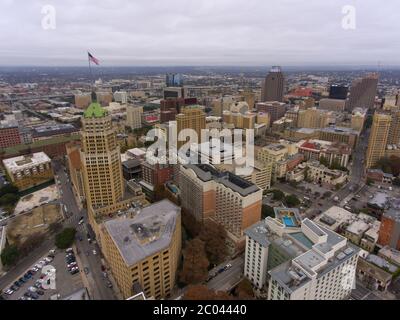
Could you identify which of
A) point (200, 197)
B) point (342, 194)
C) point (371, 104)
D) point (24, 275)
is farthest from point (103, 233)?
point (371, 104)

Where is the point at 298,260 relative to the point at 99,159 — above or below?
below

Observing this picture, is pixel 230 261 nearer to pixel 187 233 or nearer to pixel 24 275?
pixel 187 233

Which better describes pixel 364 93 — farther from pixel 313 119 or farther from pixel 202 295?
pixel 202 295

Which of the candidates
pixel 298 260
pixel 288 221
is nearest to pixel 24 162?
pixel 288 221

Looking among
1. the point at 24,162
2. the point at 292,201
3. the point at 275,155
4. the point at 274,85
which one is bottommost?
the point at 292,201

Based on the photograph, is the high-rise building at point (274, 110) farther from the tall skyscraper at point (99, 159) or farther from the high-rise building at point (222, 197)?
the tall skyscraper at point (99, 159)

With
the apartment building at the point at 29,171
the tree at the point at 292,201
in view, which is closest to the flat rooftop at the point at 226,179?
the tree at the point at 292,201

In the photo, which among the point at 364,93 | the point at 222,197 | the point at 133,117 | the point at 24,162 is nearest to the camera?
the point at 222,197
